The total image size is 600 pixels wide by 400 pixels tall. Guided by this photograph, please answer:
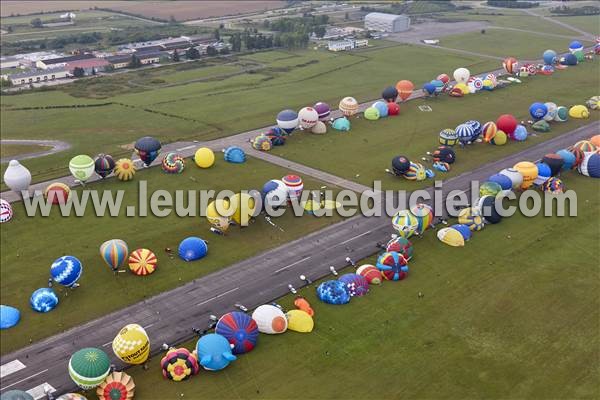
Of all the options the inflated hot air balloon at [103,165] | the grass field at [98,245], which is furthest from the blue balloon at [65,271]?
the inflated hot air balloon at [103,165]

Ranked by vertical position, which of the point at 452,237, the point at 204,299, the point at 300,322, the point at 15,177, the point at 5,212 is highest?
the point at 15,177

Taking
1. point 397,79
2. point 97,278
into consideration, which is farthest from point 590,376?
point 397,79

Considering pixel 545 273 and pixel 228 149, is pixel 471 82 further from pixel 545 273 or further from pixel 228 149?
pixel 545 273

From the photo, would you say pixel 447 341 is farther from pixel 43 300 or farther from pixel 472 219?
pixel 43 300

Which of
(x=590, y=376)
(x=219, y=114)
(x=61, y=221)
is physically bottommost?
(x=590, y=376)

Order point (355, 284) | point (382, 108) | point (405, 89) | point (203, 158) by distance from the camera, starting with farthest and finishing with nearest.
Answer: point (405, 89)
point (382, 108)
point (203, 158)
point (355, 284)

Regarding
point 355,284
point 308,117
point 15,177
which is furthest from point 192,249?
point 308,117
